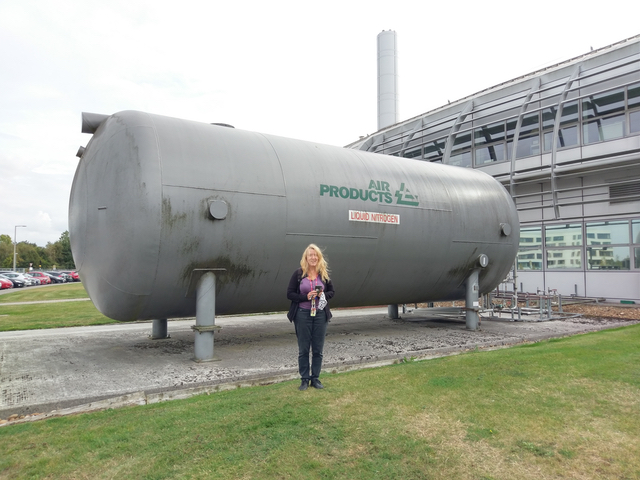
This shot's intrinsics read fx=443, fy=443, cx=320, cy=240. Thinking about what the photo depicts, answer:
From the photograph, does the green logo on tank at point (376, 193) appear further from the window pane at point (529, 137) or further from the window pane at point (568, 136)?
the window pane at point (529, 137)

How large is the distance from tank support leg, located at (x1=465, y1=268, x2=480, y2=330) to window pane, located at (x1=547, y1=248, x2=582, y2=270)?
24.7ft

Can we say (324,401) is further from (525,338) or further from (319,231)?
(525,338)

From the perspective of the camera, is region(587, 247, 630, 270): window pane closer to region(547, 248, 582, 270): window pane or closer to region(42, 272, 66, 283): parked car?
region(547, 248, 582, 270): window pane

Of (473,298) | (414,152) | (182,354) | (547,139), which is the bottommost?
(182,354)

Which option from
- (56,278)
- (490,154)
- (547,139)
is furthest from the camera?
(56,278)

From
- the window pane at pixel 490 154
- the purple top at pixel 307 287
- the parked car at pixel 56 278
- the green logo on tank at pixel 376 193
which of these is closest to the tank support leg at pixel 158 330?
the green logo on tank at pixel 376 193

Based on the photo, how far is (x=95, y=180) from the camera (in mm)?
7258

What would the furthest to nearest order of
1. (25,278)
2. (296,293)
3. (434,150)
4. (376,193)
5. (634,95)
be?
(25,278) < (434,150) < (634,95) < (376,193) < (296,293)

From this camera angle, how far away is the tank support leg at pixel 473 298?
11.2 m

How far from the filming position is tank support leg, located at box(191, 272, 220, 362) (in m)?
7.44

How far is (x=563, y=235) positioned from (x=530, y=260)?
1.68m

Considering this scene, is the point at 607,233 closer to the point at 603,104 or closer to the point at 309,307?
the point at 603,104

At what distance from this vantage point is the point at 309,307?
5496 millimetres

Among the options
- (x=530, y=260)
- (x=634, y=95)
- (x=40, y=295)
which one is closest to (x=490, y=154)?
(x=530, y=260)
